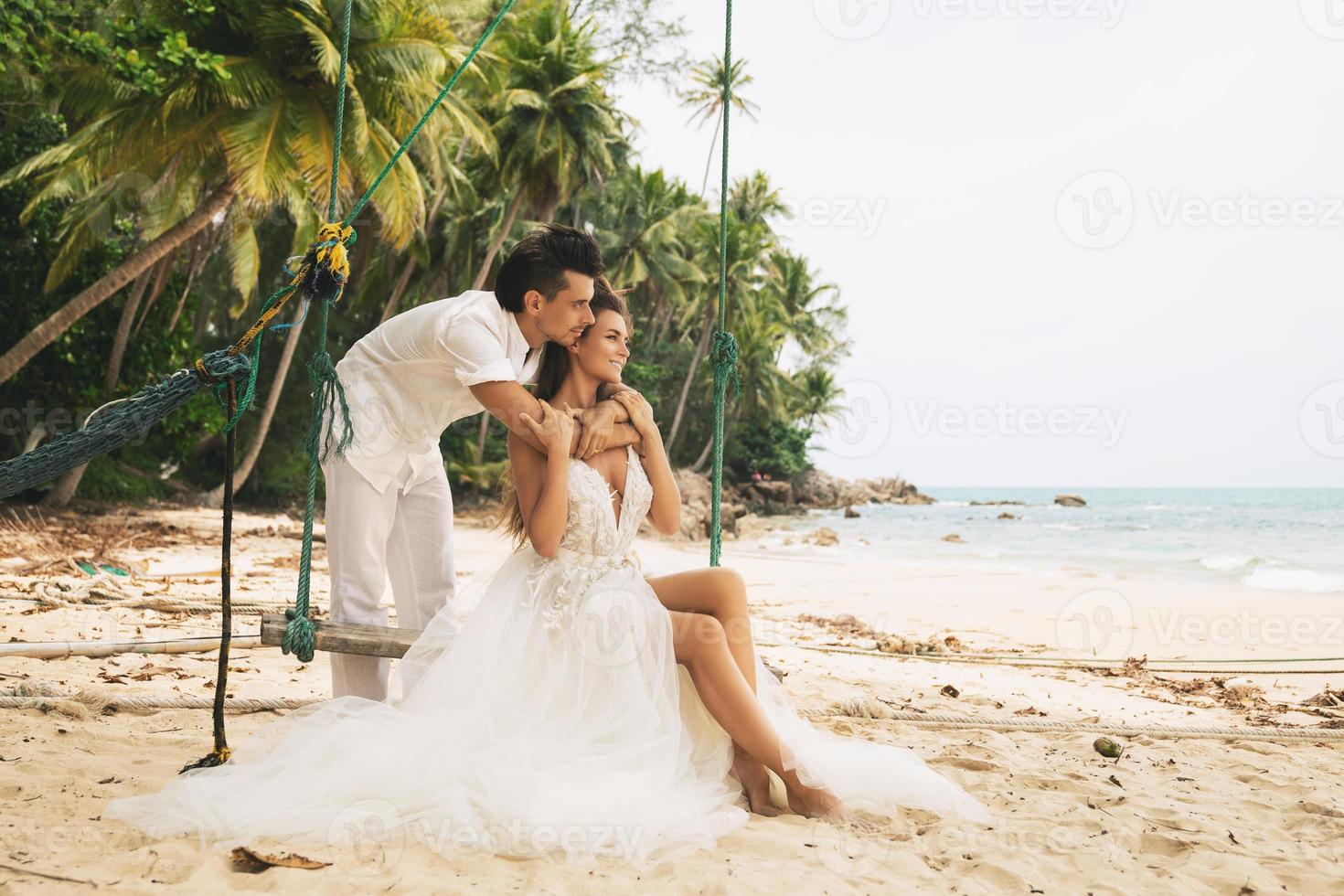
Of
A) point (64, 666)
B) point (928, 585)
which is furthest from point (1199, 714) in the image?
point (928, 585)

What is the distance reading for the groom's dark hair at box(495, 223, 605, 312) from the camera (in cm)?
251

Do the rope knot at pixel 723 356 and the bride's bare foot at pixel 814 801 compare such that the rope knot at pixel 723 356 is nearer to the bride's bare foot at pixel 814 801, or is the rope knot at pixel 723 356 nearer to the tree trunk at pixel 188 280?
the bride's bare foot at pixel 814 801

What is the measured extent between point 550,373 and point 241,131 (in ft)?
26.7

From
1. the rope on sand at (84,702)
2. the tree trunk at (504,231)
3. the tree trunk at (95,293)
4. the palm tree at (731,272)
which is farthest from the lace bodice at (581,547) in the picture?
the palm tree at (731,272)

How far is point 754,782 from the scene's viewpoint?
231 cm

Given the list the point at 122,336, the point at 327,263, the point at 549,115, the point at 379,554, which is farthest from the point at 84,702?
the point at 549,115

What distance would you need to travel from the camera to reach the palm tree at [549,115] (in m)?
16.2

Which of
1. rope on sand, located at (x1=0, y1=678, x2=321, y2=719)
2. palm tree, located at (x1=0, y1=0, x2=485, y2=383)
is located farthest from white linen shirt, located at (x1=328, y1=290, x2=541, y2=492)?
palm tree, located at (x1=0, y1=0, x2=485, y2=383)

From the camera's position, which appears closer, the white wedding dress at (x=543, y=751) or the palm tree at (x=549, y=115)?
the white wedding dress at (x=543, y=751)

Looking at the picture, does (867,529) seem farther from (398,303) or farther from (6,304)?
(6,304)

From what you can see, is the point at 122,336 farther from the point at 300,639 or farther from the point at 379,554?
the point at 300,639

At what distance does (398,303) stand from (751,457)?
14.4 m

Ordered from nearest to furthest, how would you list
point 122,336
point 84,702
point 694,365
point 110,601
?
1. point 84,702
2. point 110,601
3. point 122,336
4. point 694,365

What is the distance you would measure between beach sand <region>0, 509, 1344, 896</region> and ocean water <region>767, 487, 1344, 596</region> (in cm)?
848
